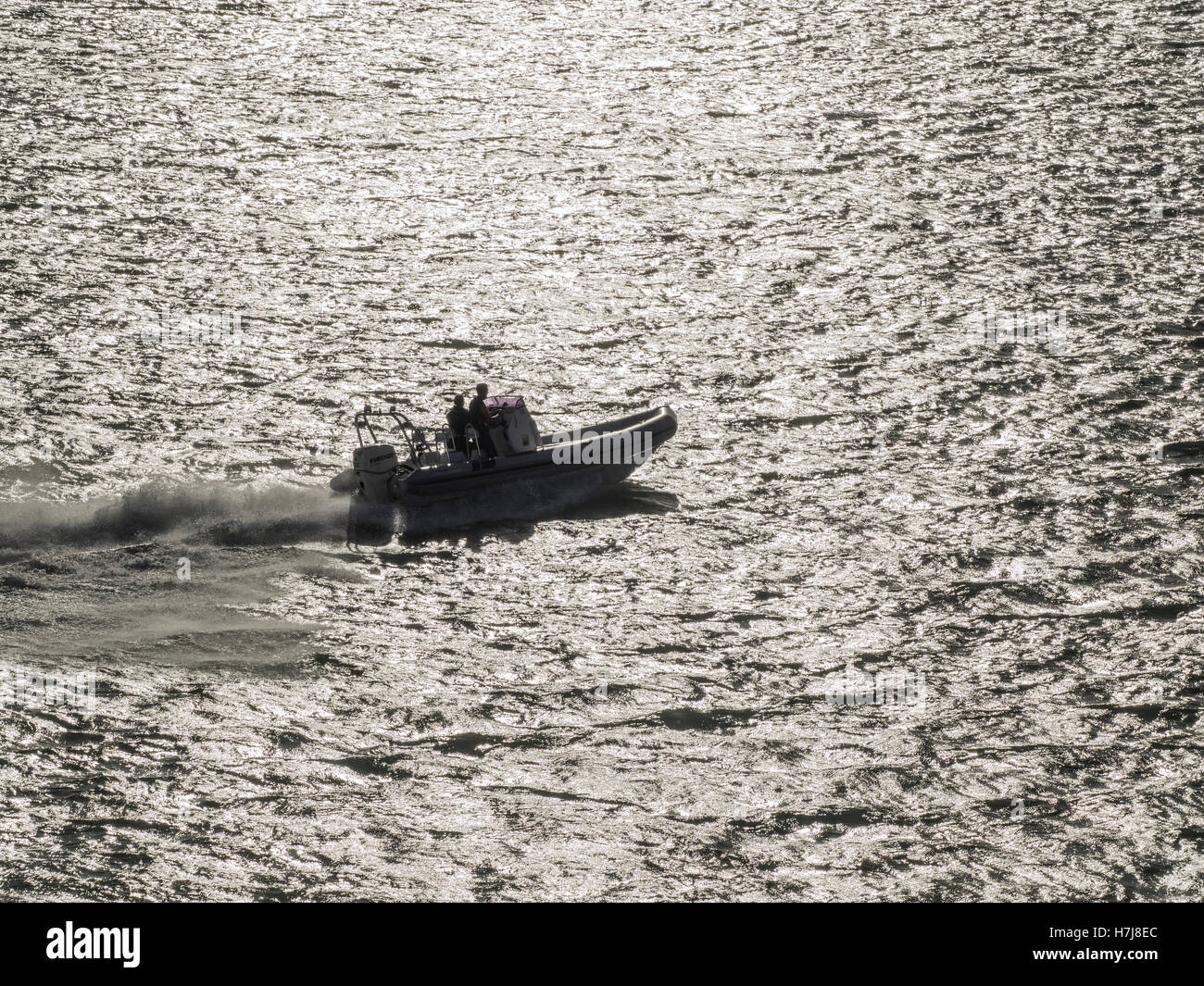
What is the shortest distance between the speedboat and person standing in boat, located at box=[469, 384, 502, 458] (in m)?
0.03

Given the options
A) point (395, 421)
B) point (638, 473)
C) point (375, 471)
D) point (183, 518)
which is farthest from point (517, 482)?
point (183, 518)

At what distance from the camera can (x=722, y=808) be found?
672 inches

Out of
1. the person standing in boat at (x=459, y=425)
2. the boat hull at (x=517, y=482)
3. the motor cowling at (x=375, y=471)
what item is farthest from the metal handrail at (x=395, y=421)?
the person standing in boat at (x=459, y=425)

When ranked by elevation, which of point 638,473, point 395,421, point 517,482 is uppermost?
point 395,421

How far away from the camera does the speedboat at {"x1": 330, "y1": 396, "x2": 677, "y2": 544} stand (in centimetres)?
2325

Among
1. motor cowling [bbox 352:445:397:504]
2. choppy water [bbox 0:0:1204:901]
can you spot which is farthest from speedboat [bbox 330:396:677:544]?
choppy water [bbox 0:0:1204:901]

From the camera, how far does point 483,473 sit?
76.7 ft

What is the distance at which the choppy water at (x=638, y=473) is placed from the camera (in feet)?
55.7

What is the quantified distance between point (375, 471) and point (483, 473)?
5.71 feet

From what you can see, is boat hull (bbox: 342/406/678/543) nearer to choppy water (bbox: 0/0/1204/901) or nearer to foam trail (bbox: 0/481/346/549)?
choppy water (bbox: 0/0/1204/901)

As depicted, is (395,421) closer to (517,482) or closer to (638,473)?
(517,482)

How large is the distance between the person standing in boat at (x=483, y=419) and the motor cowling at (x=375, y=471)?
1.40 m

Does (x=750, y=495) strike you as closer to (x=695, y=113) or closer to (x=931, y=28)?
(x=695, y=113)
